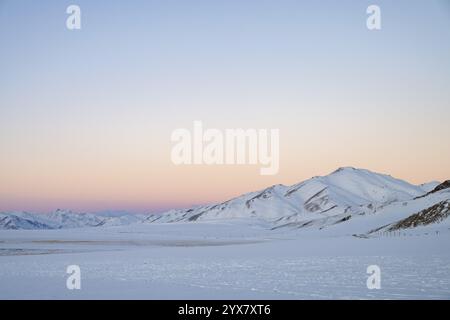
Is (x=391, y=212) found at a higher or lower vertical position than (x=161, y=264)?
lower

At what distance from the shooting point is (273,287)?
20.0m

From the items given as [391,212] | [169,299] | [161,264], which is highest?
[169,299]

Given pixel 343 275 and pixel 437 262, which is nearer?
pixel 343 275

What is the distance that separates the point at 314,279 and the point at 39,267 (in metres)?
16.2

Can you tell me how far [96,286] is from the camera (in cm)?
2111

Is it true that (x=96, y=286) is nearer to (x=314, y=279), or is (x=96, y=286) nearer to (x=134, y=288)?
(x=134, y=288)

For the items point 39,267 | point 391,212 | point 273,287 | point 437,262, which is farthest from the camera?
point 391,212
